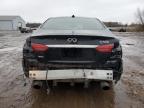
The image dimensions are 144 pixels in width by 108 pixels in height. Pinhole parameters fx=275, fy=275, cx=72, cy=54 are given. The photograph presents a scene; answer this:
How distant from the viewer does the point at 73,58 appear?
183 inches

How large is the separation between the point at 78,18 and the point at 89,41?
1865mm

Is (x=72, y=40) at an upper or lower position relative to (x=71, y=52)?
upper

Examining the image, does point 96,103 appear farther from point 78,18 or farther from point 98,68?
point 78,18

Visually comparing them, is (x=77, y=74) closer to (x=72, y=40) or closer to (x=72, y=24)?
(x=72, y=40)

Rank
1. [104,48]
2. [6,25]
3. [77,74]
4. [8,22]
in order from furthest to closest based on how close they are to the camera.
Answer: [6,25]
[8,22]
[104,48]
[77,74]

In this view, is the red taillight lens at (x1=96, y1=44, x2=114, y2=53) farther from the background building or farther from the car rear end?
the background building

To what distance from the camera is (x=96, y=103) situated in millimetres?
5008

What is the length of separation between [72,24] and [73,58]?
4.68 ft

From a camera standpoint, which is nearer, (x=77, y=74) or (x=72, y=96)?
(x=77, y=74)

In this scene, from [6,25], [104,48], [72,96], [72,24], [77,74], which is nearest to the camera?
[77,74]

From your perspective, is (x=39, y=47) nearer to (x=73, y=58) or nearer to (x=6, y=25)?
(x=73, y=58)

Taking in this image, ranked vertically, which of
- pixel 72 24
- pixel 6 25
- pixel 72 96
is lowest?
pixel 6 25

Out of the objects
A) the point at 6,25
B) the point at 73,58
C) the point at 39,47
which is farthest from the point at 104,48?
the point at 6,25

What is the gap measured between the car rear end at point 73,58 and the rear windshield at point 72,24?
2.93 feet
